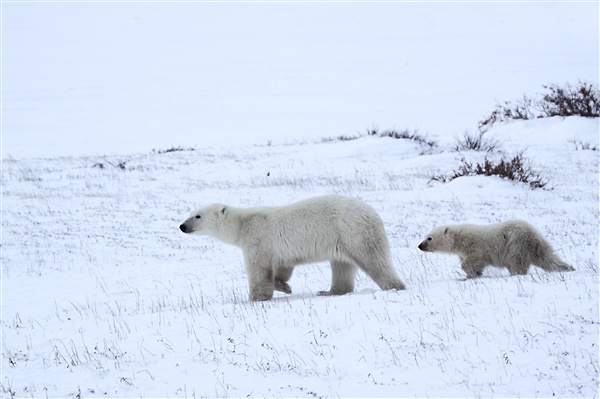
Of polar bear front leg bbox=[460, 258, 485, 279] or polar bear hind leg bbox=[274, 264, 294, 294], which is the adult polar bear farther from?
polar bear front leg bbox=[460, 258, 485, 279]

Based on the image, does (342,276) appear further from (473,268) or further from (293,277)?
(293,277)

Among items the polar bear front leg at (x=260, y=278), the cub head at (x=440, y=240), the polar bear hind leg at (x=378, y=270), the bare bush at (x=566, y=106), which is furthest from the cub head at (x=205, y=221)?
the bare bush at (x=566, y=106)

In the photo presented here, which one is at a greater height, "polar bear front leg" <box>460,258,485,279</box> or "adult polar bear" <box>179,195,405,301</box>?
"adult polar bear" <box>179,195,405,301</box>

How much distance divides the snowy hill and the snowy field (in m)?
0.03

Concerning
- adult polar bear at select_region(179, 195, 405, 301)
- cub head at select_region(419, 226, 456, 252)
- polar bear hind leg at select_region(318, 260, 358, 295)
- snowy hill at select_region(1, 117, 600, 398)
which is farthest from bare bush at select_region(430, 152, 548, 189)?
adult polar bear at select_region(179, 195, 405, 301)

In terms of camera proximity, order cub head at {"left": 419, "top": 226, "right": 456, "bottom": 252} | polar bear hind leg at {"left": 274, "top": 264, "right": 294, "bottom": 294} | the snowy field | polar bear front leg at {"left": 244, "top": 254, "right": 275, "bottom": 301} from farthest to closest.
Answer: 1. cub head at {"left": 419, "top": 226, "right": 456, "bottom": 252}
2. polar bear hind leg at {"left": 274, "top": 264, "right": 294, "bottom": 294}
3. polar bear front leg at {"left": 244, "top": 254, "right": 275, "bottom": 301}
4. the snowy field

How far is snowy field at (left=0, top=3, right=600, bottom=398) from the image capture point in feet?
18.8

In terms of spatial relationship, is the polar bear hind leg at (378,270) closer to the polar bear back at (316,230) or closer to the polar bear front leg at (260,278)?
the polar bear back at (316,230)

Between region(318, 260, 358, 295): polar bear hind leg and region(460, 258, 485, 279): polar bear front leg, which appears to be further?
region(460, 258, 485, 279): polar bear front leg

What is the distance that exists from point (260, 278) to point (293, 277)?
8.59ft

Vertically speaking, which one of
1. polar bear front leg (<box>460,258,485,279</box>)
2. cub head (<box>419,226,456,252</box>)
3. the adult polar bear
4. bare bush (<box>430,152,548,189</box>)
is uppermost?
the adult polar bear

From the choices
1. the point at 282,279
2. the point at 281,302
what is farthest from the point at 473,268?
the point at 281,302

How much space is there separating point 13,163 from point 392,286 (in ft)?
73.7

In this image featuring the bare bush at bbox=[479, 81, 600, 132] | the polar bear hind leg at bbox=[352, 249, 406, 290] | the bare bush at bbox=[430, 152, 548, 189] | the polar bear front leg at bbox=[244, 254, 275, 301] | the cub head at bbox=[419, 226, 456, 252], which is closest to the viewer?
the polar bear hind leg at bbox=[352, 249, 406, 290]
